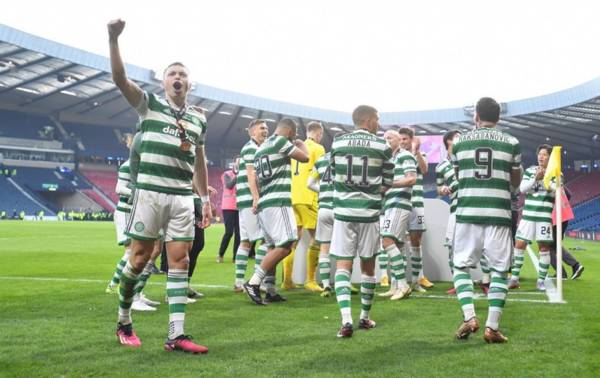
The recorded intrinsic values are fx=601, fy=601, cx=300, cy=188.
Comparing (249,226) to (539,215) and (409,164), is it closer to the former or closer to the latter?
(409,164)

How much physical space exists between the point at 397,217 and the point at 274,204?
1.54m

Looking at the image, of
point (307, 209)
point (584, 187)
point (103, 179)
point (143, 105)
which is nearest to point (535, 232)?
point (307, 209)

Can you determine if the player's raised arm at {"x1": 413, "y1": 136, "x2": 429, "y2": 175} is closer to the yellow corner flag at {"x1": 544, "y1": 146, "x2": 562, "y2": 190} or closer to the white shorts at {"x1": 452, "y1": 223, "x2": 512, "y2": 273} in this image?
the yellow corner flag at {"x1": 544, "y1": 146, "x2": 562, "y2": 190}

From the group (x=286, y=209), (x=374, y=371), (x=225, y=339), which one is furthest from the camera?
(x=286, y=209)

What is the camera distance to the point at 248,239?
7.34 metres

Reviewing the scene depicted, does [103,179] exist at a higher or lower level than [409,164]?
higher

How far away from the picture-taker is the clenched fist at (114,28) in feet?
12.1

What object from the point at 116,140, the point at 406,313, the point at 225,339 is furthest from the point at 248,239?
the point at 116,140

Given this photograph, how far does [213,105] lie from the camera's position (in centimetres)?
4878

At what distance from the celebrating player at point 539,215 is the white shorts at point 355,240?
11.2ft

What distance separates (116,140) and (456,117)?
106 ft

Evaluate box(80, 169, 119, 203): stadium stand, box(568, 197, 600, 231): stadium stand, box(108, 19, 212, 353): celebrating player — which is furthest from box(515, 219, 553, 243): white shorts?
box(80, 169, 119, 203): stadium stand

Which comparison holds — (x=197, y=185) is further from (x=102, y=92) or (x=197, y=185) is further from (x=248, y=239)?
(x=102, y=92)

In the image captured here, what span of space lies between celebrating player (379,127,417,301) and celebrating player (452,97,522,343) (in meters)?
2.06
